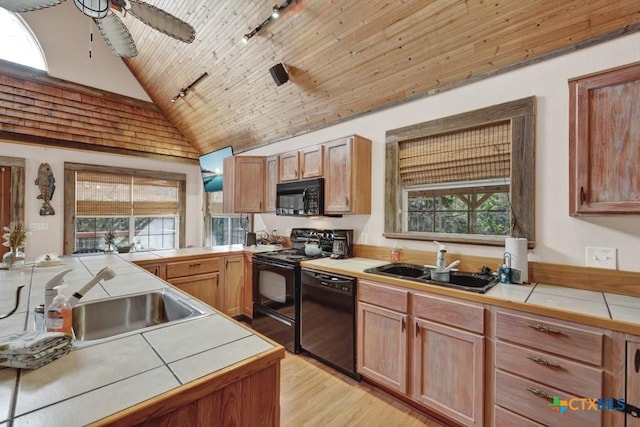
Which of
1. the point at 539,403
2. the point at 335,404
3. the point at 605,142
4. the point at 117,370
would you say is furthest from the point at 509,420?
the point at 117,370

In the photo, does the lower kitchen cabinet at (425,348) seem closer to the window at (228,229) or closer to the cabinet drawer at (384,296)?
the cabinet drawer at (384,296)

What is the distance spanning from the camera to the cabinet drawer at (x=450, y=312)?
1.75 metres

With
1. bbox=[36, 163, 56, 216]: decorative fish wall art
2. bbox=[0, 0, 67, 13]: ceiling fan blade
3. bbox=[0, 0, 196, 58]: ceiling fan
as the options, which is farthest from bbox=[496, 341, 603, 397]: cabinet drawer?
bbox=[36, 163, 56, 216]: decorative fish wall art

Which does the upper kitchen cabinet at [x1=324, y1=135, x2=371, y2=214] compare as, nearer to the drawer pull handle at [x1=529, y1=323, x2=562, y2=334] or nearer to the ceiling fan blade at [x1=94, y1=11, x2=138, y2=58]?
the drawer pull handle at [x1=529, y1=323, x2=562, y2=334]

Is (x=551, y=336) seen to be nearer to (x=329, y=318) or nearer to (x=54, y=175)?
(x=329, y=318)

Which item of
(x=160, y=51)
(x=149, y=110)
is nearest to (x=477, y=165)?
(x=160, y=51)

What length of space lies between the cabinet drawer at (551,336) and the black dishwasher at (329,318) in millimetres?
Answer: 1092

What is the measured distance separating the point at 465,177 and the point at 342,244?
4.41 feet

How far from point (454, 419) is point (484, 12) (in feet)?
8.93

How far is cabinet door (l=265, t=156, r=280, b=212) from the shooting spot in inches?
149

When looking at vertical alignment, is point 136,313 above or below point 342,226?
below

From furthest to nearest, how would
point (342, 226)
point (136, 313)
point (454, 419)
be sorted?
point (342, 226) → point (454, 419) → point (136, 313)

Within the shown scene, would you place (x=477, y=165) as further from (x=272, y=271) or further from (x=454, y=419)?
(x=272, y=271)

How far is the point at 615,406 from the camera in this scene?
1.34 m
